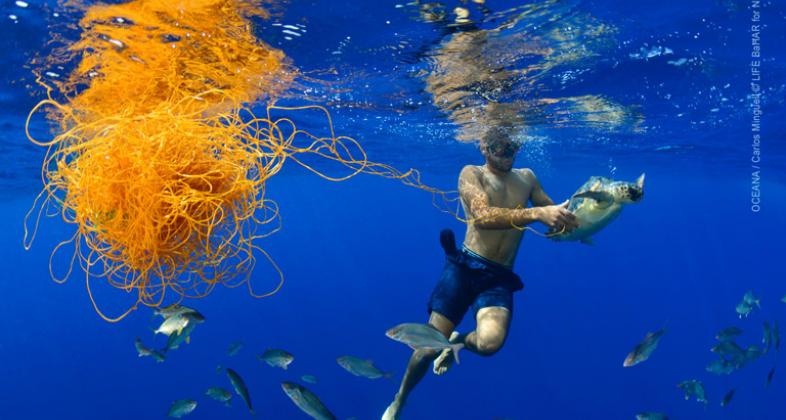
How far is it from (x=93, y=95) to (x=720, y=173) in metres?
35.9

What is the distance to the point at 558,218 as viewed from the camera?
507 centimetres

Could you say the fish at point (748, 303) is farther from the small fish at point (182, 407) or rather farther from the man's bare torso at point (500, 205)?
the small fish at point (182, 407)

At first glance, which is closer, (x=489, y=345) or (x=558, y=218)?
(x=558, y=218)

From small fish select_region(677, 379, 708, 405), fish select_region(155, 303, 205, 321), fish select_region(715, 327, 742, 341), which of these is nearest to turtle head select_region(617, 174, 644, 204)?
fish select_region(155, 303, 205, 321)

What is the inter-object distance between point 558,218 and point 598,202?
16.5 inches

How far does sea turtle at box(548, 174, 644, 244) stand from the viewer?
473 centimetres

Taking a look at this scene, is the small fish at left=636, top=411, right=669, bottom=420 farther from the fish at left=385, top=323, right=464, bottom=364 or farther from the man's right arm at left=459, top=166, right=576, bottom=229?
the fish at left=385, top=323, right=464, bottom=364

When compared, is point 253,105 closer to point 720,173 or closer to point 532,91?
point 532,91

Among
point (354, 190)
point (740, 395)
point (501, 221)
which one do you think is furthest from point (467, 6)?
point (354, 190)

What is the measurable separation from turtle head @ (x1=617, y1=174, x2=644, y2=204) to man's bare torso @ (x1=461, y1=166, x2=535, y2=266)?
199 cm

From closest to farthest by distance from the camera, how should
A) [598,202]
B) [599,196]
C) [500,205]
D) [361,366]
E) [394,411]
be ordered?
1. [599,196]
2. [598,202]
3. [394,411]
4. [500,205]
5. [361,366]

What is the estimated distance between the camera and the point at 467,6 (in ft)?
24.0

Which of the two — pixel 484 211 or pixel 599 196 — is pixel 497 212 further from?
pixel 599 196

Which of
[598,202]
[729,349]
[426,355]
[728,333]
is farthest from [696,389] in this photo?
[598,202]
